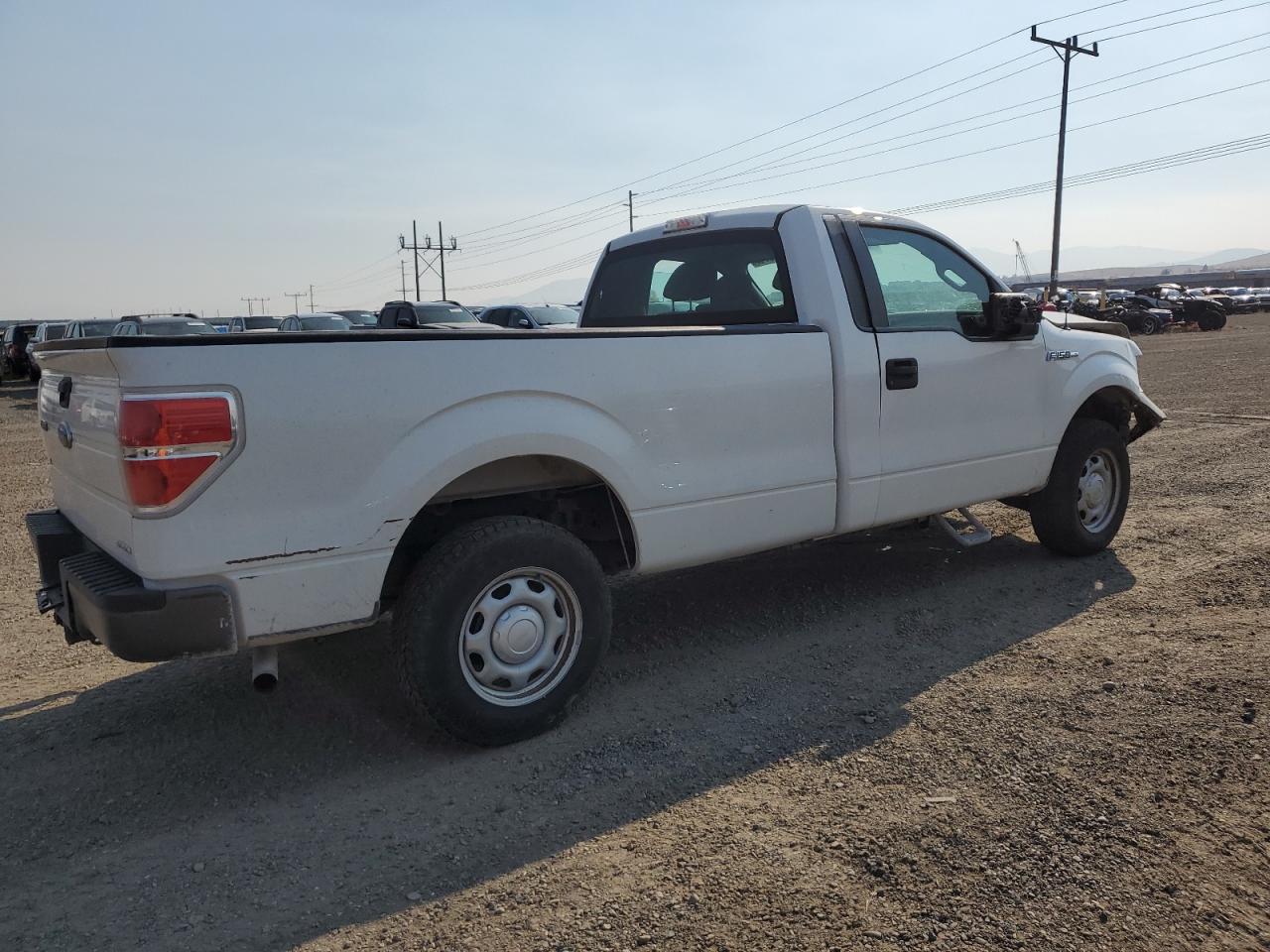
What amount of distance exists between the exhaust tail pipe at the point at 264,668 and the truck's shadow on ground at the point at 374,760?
0.41 metres

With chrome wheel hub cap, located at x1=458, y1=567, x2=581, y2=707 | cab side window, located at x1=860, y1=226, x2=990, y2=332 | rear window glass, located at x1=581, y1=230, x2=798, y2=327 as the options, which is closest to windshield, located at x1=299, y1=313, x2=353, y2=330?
rear window glass, located at x1=581, y1=230, x2=798, y2=327

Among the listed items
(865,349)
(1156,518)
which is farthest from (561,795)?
(1156,518)

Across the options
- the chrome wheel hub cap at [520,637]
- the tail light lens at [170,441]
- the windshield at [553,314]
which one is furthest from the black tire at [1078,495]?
the windshield at [553,314]

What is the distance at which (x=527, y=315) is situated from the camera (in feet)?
66.5

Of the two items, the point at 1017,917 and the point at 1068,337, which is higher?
the point at 1068,337

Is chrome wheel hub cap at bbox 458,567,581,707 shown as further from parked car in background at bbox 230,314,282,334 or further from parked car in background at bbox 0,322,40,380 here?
parked car in background at bbox 0,322,40,380

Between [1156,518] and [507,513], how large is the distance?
497 cm

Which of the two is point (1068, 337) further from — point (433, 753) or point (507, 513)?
point (433, 753)

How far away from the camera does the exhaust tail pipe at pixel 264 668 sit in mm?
3174

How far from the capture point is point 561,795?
126 inches

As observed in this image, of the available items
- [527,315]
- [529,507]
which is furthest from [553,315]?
[529,507]

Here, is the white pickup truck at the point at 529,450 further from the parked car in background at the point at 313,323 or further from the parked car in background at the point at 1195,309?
the parked car in background at the point at 1195,309

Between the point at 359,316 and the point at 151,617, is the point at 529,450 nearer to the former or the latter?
the point at 151,617

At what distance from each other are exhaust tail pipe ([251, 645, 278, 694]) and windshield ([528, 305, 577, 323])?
1726 centimetres
